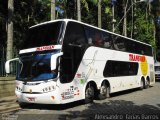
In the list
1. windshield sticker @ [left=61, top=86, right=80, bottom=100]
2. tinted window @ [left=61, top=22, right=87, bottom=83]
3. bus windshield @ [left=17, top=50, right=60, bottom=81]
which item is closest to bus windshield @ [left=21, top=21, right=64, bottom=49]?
tinted window @ [left=61, top=22, right=87, bottom=83]

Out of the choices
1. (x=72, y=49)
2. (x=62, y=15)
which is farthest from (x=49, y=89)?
(x=62, y=15)

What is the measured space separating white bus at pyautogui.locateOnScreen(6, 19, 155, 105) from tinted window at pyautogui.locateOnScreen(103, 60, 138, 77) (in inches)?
2.1

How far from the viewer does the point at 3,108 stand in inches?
552

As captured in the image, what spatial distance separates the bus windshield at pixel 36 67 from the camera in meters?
13.3

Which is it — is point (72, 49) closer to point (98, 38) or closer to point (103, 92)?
point (98, 38)

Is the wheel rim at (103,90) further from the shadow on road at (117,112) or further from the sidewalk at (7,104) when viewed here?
the sidewalk at (7,104)

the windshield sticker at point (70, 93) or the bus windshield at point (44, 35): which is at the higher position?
the bus windshield at point (44, 35)

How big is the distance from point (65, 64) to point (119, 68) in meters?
6.21

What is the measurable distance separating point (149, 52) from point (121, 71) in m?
7.50

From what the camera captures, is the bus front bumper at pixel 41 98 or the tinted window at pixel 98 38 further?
the tinted window at pixel 98 38

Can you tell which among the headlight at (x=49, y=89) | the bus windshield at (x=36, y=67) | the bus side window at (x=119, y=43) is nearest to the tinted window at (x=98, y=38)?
the bus side window at (x=119, y=43)

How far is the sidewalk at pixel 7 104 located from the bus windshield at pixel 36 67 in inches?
53.3

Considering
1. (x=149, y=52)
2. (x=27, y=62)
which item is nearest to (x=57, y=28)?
(x=27, y=62)

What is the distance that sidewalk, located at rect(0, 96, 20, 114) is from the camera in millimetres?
13849
